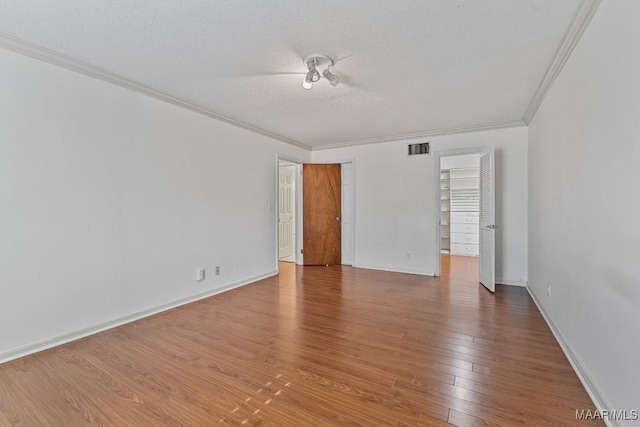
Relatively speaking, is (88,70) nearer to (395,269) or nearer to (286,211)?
(286,211)

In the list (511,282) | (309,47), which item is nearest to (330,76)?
(309,47)

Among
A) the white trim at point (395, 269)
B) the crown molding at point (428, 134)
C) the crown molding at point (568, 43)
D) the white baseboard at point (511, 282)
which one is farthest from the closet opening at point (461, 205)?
the crown molding at point (568, 43)

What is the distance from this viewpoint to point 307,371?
2088 millimetres

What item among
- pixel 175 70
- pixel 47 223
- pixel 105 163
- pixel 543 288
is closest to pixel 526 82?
pixel 543 288

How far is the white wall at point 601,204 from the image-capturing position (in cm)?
138

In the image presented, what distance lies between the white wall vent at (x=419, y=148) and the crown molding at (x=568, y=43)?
1.76m

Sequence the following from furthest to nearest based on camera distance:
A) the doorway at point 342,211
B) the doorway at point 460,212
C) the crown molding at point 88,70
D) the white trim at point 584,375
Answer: the doorway at point 460,212 < the doorway at point 342,211 < the crown molding at point 88,70 < the white trim at point 584,375

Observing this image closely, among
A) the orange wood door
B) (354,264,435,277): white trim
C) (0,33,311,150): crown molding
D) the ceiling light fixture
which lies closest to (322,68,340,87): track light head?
the ceiling light fixture

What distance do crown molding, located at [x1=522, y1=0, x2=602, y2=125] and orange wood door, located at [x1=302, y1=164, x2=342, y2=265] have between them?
3485 millimetres

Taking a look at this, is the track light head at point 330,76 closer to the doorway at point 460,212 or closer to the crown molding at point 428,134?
the crown molding at point 428,134

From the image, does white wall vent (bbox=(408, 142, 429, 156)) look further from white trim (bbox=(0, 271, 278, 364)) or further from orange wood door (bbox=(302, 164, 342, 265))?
white trim (bbox=(0, 271, 278, 364))

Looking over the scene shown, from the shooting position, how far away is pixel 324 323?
9.64 feet

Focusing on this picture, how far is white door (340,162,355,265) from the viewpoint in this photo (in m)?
5.80

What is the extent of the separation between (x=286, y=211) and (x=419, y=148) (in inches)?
127
